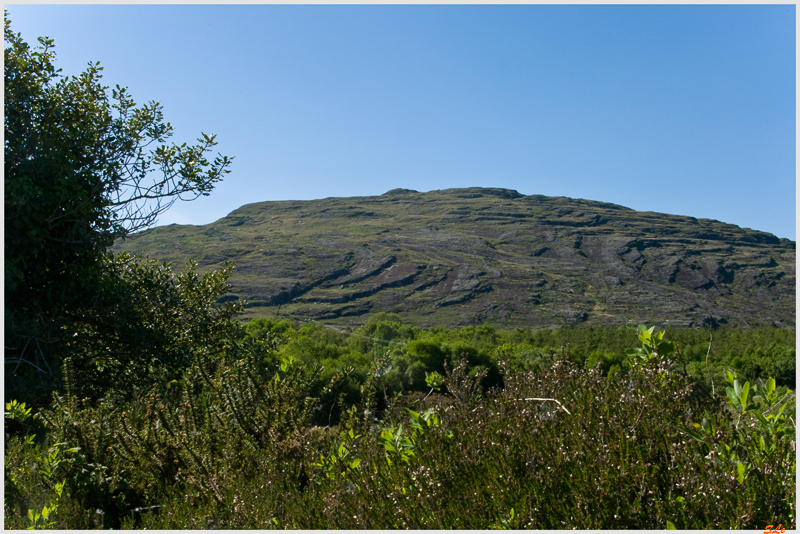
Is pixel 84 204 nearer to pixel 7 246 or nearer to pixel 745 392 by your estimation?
pixel 7 246

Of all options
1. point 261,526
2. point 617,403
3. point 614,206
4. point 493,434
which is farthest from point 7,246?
point 614,206

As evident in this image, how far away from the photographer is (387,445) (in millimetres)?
2158

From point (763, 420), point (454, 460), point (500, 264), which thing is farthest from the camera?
point (500, 264)

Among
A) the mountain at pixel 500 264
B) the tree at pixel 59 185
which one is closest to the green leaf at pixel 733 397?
the tree at pixel 59 185

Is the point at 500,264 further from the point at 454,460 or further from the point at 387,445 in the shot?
the point at 454,460

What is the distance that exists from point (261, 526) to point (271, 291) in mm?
98964

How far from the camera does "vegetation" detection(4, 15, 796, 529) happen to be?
5.07 ft

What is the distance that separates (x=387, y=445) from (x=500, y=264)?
115200mm

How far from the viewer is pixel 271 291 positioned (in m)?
98.3

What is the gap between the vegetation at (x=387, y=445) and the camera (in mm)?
1544

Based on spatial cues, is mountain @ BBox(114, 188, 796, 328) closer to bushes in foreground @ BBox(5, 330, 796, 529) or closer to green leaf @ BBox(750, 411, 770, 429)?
bushes in foreground @ BBox(5, 330, 796, 529)

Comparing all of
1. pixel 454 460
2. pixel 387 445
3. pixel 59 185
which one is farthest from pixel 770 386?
pixel 59 185

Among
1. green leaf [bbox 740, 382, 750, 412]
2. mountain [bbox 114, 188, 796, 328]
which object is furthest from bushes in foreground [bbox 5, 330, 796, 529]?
mountain [bbox 114, 188, 796, 328]

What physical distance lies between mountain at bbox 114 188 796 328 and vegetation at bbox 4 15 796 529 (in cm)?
6984
